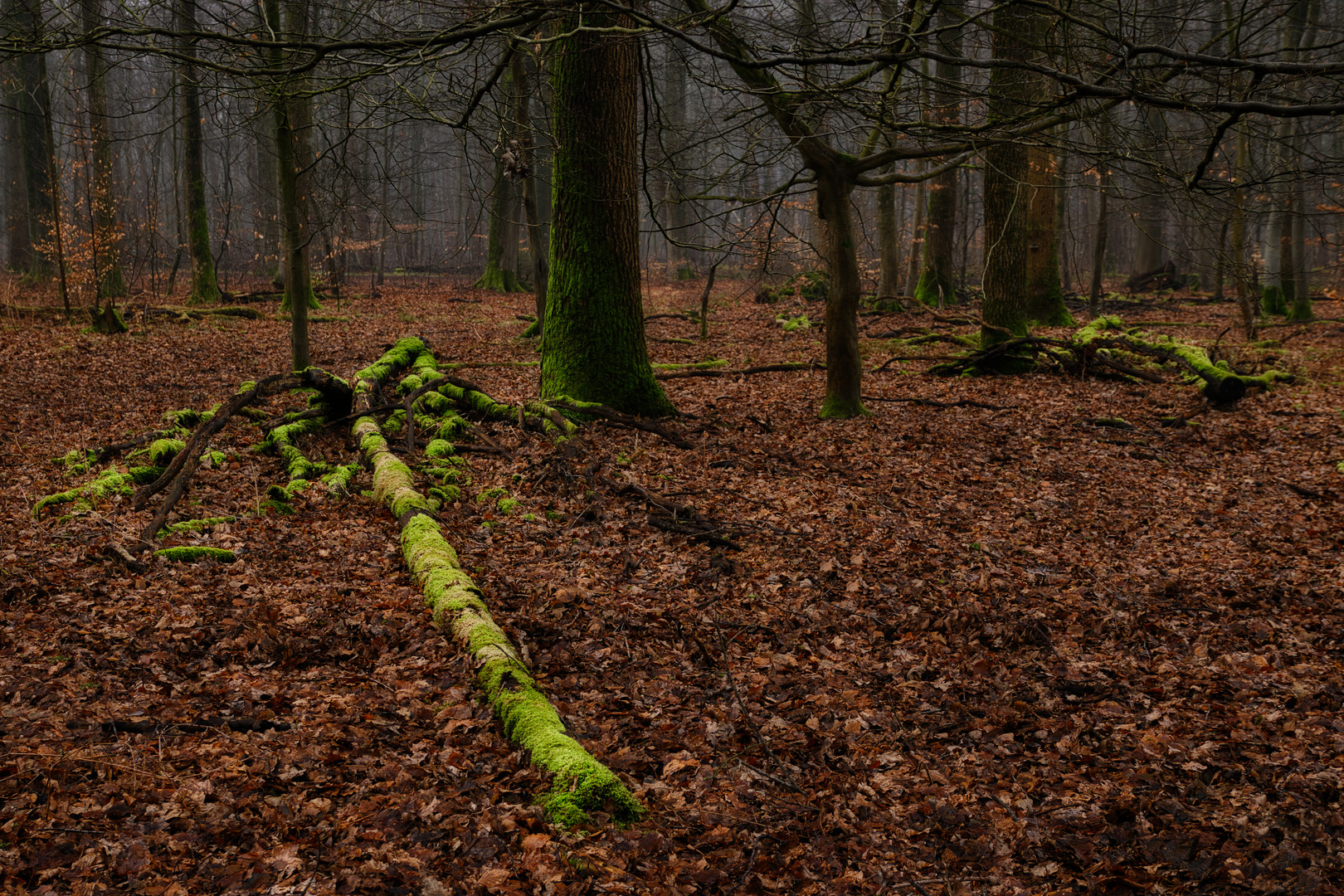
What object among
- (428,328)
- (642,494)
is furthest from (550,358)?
(428,328)

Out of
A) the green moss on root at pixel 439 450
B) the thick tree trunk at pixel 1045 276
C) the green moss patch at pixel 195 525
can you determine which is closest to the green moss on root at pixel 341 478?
the green moss on root at pixel 439 450

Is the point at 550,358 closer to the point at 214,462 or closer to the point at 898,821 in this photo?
the point at 214,462

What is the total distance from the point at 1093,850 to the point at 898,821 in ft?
2.57

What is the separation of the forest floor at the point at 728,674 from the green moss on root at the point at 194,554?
0.63 feet

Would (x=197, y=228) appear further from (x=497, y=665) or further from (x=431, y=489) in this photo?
(x=497, y=665)

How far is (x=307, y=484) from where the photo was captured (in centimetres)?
706

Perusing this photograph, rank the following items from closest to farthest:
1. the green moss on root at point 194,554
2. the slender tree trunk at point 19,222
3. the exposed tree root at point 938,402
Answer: the green moss on root at point 194,554, the exposed tree root at point 938,402, the slender tree trunk at point 19,222

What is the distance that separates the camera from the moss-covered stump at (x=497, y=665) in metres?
3.40

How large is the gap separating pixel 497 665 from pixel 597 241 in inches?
219

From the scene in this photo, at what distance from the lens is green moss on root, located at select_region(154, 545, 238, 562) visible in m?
5.46

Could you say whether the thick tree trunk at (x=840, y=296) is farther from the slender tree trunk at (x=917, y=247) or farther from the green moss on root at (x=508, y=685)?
the slender tree trunk at (x=917, y=247)

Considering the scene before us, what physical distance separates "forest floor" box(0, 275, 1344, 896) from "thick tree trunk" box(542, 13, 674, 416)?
822 mm

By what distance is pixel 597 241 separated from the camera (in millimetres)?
8703

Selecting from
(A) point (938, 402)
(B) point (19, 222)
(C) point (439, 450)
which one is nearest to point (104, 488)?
(C) point (439, 450)
